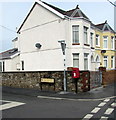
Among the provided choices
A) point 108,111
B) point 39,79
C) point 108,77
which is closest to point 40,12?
point 39,79

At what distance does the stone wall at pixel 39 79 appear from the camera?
1076 cm

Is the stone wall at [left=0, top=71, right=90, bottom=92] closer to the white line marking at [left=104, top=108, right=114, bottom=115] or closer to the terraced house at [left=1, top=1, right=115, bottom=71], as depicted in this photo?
the white line marking at [left=104, top=108, right=114, bottom=115]

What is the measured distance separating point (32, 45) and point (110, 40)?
1253 centimetres

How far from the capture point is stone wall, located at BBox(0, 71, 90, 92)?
424 inches

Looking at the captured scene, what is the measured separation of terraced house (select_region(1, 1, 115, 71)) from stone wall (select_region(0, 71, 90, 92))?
17.1 feet

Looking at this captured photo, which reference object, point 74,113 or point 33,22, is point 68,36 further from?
point 74,113

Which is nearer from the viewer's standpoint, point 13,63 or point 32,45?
point 32,45

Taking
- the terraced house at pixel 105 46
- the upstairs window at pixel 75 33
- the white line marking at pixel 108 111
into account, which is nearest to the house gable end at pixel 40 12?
the upstairs window at pixel 75 33

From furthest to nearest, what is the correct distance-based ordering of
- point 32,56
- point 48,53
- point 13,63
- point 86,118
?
point 13,63 < point 32,56 < point 48,53 < point 86,118

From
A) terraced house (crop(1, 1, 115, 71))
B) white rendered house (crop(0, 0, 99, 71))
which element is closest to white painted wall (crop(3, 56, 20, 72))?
terraced house (crop(1, 1, 115, 71))

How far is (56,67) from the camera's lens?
18.1 m

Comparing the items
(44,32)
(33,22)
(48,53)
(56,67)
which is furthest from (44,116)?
(33,22)

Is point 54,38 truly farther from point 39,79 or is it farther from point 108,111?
point 108,111

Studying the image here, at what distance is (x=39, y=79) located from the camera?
1241cm
